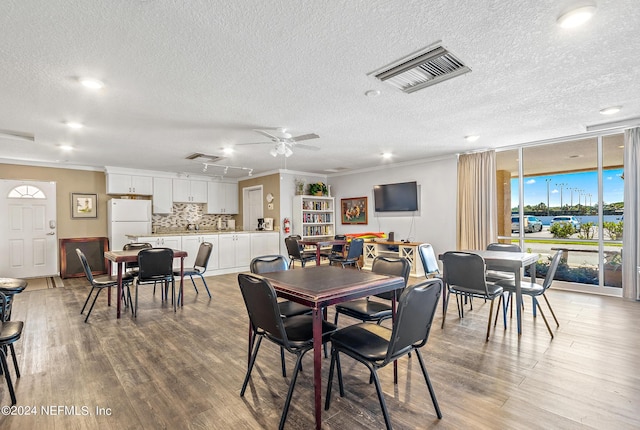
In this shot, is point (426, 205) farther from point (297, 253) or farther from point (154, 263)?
point (154, 263)

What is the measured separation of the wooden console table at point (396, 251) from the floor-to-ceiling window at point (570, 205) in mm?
1593

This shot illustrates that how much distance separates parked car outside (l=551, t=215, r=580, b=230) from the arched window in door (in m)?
9.81

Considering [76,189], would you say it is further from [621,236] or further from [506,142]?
[621,236]

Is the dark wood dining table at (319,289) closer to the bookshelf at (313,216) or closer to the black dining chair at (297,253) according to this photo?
the black dining chair at (297,253)

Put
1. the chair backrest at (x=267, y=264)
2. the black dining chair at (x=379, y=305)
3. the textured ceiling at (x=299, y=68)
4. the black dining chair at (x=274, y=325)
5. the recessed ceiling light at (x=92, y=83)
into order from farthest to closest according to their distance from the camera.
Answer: the chair backrest at (x=267, y=264) < the recessed ceiling light at (x=92, y=83) < the black dining chair at (x=379, y=305) < the textured ceiling at (x=299, y=68) < the black dining chair at (x=274, y=325)

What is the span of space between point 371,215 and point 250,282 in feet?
20.5

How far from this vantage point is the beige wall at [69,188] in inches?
254

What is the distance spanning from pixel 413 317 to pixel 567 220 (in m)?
5.01

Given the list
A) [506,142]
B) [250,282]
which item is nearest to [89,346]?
[250,282]

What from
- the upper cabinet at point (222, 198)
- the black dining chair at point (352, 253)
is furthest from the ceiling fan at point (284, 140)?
the upper cabinet at point (222, 198)

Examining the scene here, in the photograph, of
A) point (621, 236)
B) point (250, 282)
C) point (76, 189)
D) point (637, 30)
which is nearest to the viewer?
point (250, 282)

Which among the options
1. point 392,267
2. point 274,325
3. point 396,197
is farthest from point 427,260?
point 396,197

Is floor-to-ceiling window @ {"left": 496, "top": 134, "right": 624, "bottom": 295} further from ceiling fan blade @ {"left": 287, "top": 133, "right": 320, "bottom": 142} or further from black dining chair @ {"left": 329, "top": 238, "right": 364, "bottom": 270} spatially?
ceiling fan blade @ {"left": 287, "top": 133, "right": 320, "bottom": 142}

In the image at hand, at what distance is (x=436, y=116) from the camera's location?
388 cm
